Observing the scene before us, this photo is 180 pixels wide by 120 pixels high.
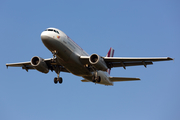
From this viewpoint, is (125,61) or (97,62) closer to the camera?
(97,62)

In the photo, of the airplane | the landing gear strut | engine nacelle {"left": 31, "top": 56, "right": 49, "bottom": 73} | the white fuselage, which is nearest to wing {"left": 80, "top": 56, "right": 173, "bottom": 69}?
the airplane

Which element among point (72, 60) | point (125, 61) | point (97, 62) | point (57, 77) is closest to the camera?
point (97, 62)

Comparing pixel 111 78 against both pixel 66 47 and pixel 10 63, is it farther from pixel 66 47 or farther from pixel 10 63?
pixel 10 63

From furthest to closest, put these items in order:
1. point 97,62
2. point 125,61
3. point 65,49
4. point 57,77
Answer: point 57,77 < point 125,61 < point 97,62 < point 65,49

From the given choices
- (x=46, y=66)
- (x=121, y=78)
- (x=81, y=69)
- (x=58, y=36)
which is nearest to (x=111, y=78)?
(x=121, y=78)

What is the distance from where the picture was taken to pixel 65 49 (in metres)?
29.1

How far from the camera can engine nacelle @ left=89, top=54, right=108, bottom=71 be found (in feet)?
98.7

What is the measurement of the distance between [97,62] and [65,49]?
157 inches

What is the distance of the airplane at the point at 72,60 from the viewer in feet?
92.9

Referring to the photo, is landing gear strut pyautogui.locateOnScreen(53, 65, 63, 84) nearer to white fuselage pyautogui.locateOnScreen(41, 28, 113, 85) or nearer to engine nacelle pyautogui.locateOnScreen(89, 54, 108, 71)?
white fuselage pyautogui.locateOnScreen(41, 28, 113, 85)

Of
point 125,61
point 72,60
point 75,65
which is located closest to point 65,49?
point 72,60

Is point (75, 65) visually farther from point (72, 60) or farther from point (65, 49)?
point (65, 49)

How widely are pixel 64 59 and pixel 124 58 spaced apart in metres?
7.27

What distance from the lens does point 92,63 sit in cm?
3012
